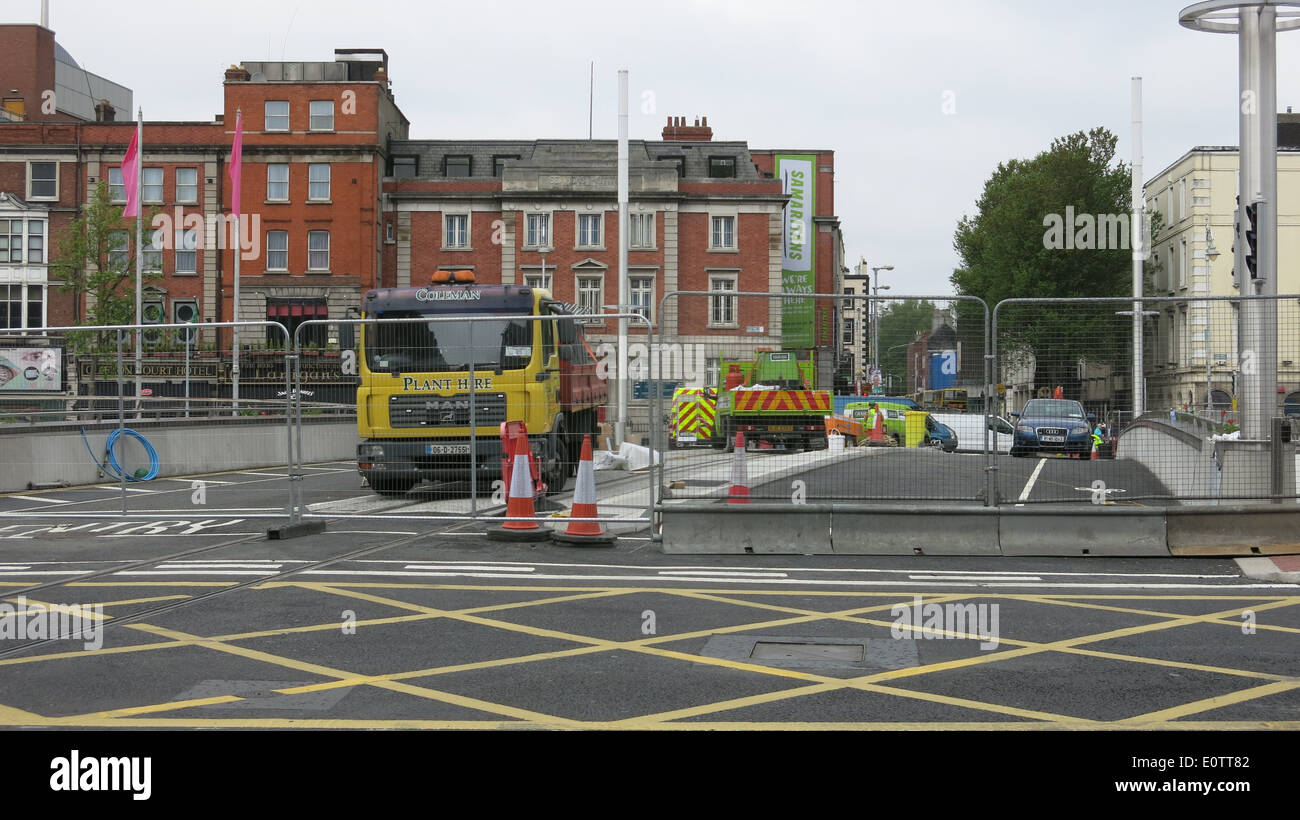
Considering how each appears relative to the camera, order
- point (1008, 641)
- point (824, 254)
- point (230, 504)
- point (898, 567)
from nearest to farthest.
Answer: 1. point (1008, 641)
2. point (898, 567)
3. point (230, 504)
4. point (824, 254)

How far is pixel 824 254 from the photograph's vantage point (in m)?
77.3

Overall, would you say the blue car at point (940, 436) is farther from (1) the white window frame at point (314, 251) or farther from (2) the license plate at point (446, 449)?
(1) the white window frame at point (314, 251)

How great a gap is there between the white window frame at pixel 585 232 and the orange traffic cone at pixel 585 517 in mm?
47416

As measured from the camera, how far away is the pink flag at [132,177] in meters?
40.7

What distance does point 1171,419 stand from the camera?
1105cm

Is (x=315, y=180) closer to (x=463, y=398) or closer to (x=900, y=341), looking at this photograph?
(x=463, y=398)
